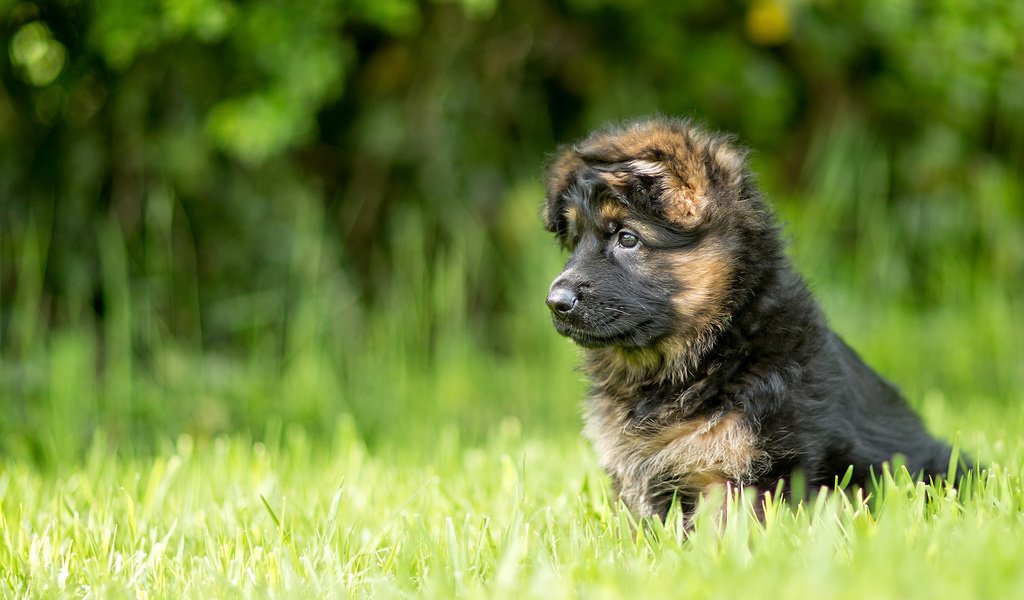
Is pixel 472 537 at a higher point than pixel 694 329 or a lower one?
lower

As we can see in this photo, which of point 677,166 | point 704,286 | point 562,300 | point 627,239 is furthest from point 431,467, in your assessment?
point 677,166

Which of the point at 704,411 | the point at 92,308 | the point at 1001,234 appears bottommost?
the point at 92,308

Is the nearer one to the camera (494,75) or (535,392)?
(535,392)

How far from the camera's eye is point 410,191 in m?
7.59

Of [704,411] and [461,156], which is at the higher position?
[461,156]

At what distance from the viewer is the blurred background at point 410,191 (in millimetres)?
6164

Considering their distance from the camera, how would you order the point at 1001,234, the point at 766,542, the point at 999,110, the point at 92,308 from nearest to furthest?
the point at 766,542 → the point at 92,308 → the point at 1001,234 → the point at 999,110

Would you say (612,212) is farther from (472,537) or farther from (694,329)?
(472,537)

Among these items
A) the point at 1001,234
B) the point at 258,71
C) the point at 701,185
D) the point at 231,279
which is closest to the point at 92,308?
the point at 231,279

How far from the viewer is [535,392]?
6785 millimetres

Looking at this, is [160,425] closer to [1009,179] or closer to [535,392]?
[535,392]

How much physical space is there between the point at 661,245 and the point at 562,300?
38 centimetres

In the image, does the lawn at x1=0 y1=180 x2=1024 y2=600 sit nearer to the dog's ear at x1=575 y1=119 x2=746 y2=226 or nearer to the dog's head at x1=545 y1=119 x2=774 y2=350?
the dog's head at x1=545 y1=119 x2=774 y2=350

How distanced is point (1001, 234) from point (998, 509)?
195 inches
